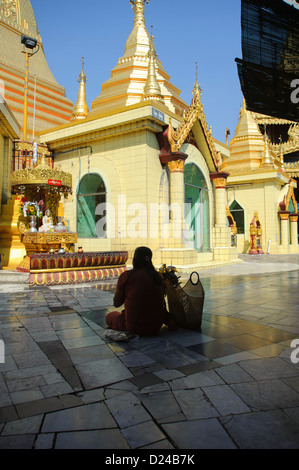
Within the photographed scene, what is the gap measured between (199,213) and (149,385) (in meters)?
14.0

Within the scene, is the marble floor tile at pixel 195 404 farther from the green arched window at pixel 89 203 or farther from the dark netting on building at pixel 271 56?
the green arched window at pixel 89 203

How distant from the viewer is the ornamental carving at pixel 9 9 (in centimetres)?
2094

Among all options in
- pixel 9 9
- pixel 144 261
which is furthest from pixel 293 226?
pixel 9 9

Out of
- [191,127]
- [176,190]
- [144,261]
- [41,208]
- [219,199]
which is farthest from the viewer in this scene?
[219,199]

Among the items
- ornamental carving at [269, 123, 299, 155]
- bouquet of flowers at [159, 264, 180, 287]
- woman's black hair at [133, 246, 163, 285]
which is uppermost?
ornamental carving at [269, 123, 299, 155]

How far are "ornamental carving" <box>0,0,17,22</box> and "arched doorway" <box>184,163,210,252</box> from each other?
53.4 ft

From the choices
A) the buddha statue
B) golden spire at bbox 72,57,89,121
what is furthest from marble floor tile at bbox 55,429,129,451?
golden spire at bbox 72,57,89,121

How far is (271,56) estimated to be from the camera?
3102mm

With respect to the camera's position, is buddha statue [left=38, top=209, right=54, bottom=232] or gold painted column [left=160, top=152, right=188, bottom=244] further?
gold painted column [left=160, top=152, right=188, bottom=244]

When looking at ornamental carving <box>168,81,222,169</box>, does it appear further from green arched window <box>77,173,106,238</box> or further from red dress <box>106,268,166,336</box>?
red dress <box>106,268,166,336</box>

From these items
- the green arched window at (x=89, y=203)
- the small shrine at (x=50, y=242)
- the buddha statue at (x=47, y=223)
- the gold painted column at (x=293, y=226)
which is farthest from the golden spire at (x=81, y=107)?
the gold painted column at (x=293, y=226)

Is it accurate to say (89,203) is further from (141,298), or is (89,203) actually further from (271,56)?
(271,56)

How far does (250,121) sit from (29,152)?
1959 cm

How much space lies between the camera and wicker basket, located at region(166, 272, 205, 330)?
4.68 metres
